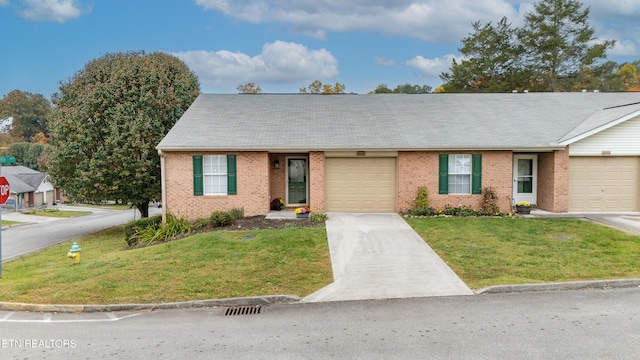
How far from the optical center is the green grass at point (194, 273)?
848 centimetres

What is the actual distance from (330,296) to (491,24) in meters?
39.8

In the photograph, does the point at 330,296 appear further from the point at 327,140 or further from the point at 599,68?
the point at 599,68

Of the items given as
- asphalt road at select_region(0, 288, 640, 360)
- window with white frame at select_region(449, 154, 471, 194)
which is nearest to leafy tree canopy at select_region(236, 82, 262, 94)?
window with white frame at select_region(449, 154, 471, 194)

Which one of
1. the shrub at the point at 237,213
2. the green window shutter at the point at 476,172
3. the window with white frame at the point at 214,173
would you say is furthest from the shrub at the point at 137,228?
the green window shutter at the point at 476,172

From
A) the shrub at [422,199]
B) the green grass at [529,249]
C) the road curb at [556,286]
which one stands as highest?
the shrub at [422,199]

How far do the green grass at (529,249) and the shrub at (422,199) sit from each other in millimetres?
894

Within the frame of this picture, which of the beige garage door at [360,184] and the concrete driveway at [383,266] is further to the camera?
the beige garage door at [360,184]

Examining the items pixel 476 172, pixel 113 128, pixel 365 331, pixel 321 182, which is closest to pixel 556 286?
pixel 365 331

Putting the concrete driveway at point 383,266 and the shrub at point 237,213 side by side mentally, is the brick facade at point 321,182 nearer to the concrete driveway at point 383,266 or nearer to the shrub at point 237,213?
the shrub at point 237,213

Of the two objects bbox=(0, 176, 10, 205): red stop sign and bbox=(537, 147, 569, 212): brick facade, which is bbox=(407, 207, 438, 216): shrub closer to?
bbox=(537, 147, 569, 212): brick facade

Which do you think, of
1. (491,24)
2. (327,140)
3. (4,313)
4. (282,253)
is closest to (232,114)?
(327,140)

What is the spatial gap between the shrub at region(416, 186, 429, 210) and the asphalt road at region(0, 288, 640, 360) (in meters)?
7.73

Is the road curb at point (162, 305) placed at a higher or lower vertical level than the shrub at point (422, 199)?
lower

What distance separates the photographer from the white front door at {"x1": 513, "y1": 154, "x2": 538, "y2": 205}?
17.2 m
